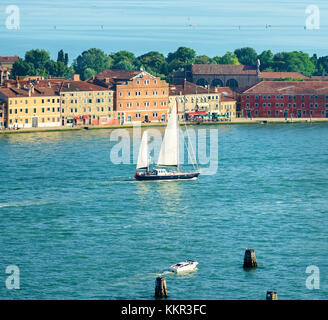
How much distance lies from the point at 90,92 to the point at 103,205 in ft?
165

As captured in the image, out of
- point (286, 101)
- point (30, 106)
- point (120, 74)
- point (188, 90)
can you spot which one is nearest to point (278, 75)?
point (286, 101)

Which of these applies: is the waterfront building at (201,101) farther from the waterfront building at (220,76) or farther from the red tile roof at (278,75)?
the red tile roof at (278,75)

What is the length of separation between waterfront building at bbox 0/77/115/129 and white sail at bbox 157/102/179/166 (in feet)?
118

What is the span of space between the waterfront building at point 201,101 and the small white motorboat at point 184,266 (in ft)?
232

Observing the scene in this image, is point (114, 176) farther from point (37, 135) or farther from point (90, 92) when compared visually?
point (90, 92)

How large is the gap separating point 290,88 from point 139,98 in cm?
1935

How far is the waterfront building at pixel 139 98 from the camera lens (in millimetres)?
95625

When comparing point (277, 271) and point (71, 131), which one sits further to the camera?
point (71, 131)

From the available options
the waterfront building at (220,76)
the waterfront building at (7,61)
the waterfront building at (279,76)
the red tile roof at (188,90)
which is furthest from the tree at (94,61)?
the red tile roof at (188,90)

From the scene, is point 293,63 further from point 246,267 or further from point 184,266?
point 184,266

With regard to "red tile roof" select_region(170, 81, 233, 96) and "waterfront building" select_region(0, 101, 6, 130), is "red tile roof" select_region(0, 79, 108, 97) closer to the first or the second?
"waterfront building" select_region(0, 101, 6, 130)
